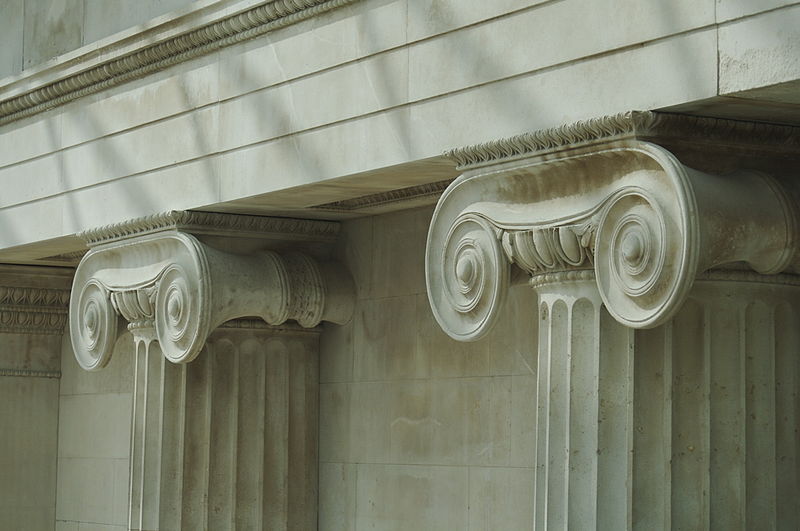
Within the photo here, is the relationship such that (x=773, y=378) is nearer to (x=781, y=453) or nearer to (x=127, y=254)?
(x=781, y=453)

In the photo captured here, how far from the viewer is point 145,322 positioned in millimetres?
11547

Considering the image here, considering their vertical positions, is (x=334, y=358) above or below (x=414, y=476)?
above

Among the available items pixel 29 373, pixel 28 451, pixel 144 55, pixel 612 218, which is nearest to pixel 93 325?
pixel 144 55

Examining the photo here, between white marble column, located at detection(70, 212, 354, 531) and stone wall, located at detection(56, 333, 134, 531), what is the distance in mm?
2587

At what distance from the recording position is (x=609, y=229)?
745cm

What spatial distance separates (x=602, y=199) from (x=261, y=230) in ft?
14.0

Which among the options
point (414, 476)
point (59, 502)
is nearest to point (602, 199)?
point (414, 476)

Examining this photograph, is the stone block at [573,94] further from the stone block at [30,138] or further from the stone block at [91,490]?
the stone block at [91,490]

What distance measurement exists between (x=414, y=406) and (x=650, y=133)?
408 cm

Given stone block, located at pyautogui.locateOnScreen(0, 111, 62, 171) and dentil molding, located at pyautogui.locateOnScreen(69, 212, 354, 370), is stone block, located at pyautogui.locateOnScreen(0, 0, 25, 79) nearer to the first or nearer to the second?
stone block, located at pyautogui.locateOnScreen(0, 111, 62, 171)

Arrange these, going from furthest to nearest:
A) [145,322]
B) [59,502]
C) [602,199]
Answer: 1. [59,502]
2. [145,322]
3. [602,199]

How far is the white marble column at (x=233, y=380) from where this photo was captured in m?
11.2

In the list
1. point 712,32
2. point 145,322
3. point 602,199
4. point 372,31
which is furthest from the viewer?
point 145,322

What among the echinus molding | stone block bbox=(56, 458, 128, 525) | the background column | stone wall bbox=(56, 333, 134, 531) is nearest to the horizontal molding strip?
the background column
